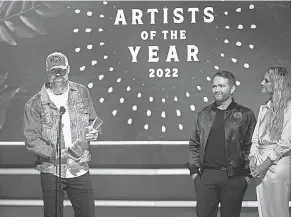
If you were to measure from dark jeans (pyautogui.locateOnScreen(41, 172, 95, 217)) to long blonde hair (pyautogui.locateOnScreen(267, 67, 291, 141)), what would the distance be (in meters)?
1.66

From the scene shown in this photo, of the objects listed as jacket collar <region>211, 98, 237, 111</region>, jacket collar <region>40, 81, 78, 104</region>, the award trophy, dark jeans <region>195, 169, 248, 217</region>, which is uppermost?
jacket collar <region>40, 81, 78, 104</region>

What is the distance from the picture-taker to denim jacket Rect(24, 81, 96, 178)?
173 inches

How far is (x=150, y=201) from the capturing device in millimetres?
4461

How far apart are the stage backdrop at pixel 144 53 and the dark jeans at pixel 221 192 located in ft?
1.43

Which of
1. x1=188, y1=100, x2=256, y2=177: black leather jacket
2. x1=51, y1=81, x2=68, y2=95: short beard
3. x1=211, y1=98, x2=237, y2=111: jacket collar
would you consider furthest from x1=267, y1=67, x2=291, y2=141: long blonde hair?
x1=51, y1=81, x2=68, y2=95: short beard

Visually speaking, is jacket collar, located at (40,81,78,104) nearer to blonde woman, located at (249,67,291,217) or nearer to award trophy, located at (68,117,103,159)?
award trophy, located at (68,117,103,159)

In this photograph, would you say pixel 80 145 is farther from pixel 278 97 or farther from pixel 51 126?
pixel 278 97

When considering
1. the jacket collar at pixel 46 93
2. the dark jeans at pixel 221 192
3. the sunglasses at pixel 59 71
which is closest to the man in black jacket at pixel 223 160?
the dark jeans at pixel 221 192

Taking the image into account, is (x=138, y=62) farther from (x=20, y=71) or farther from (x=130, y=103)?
(x=20, y=71)

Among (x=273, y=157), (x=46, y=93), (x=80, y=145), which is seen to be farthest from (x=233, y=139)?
(x=46, y=93)

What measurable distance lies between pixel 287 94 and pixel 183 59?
0.95 metres

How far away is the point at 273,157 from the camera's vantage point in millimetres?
4199

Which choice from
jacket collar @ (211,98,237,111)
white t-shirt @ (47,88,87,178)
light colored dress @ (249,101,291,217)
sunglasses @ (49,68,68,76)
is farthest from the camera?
sunglasses @ (49,68,68,76)

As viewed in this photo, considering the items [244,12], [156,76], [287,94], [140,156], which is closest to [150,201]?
[140,156]
